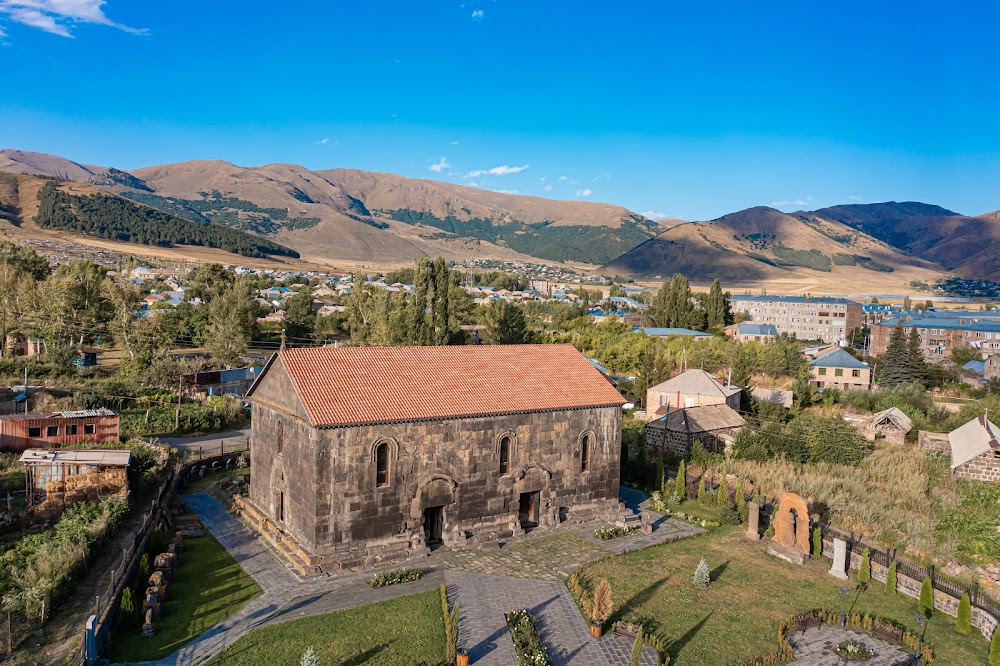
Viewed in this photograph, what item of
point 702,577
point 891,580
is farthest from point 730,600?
point 891,580

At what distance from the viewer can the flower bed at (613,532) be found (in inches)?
928

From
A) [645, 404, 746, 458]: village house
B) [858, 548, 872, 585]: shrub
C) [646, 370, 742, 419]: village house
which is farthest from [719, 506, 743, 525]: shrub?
[646, 370, 742, 419]: village house

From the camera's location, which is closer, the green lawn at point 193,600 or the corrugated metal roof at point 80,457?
the green lawn at point 193,600

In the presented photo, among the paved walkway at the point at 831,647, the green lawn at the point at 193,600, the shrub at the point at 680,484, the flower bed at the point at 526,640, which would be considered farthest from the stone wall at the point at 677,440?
the green lawn at the point at 193,600

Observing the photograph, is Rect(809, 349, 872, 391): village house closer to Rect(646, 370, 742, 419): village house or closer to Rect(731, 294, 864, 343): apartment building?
Rect(646, 370, 742, 419): village house

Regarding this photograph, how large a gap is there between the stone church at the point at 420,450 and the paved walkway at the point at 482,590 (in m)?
0.66

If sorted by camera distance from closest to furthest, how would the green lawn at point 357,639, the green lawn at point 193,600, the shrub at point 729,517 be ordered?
the green lawn at point 357,639, the green lawn at point 193,600, the shrub at point 729,517

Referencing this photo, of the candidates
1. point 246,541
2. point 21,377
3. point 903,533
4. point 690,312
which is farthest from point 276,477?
point 690,312

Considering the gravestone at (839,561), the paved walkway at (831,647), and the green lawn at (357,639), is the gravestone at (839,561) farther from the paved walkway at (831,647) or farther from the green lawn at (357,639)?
the green lawn at (357,639)

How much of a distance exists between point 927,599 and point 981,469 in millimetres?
13520

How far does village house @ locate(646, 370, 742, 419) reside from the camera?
139 ft

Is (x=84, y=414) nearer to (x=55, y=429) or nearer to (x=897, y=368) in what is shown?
(x=55, y=429)

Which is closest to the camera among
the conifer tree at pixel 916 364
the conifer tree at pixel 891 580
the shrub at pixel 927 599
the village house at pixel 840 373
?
the shrub at pixel 927 599

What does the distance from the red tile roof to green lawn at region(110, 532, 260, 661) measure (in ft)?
16.9
